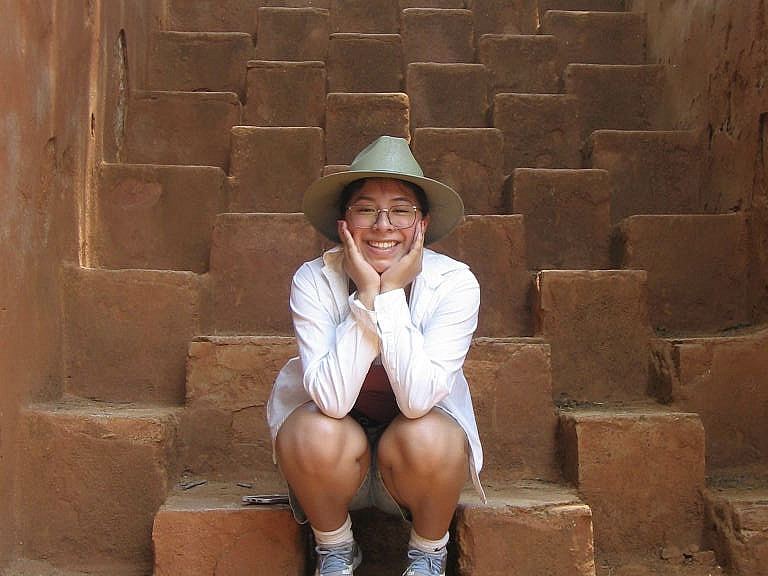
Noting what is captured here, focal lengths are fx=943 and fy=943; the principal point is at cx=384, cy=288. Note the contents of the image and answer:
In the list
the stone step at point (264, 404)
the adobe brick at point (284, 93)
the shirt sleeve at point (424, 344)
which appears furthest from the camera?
the adobe brick at point (284, 93)

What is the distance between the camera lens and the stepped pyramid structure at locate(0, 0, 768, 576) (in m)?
2.46

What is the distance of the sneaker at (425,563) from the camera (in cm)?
216

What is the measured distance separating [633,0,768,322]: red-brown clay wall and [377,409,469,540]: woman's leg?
4.51 feet

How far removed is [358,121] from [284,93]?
0.41 metres

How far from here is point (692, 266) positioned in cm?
314

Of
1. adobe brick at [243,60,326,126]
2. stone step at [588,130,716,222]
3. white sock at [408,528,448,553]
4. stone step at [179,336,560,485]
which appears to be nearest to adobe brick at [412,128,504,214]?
stone step at [588,130,716,222]

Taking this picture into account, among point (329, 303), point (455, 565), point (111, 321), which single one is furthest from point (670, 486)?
point (111, 321)

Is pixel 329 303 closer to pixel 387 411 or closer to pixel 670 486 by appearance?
pixel 387 411

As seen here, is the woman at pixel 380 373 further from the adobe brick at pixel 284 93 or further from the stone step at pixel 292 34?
the stone step at pixel 292 34

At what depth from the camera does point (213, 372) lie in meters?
2.76

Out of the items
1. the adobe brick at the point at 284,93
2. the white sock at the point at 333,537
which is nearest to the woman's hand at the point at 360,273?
the white sock at the point at 333,537

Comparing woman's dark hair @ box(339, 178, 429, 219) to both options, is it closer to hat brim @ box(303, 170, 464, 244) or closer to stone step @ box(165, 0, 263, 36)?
hat brim @ box(303, 170, 464, 244)

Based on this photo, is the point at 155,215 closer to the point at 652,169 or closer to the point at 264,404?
the point at 264,404

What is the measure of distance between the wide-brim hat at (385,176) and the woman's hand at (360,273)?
15cm
